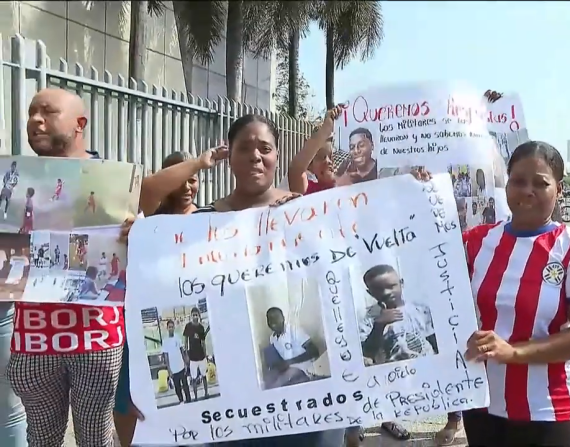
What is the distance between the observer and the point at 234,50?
3686mm

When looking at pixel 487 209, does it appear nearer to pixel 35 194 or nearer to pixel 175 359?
pixel 175 359

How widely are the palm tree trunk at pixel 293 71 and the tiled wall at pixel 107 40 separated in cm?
22

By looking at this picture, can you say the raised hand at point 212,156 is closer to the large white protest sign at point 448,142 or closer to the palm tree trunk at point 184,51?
the palm tree trunk at point 184,51

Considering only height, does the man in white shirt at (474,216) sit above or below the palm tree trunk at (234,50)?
below

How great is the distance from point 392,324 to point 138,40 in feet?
6.45

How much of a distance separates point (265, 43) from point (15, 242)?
2133 mm

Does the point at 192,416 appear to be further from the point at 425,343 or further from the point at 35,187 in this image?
the point at 35,187

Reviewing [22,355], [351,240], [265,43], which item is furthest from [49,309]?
[265,43]

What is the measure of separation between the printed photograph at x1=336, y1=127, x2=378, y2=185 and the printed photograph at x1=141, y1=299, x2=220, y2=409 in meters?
1.14

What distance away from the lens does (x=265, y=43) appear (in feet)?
12.0

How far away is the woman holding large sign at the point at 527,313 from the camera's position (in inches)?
68.9

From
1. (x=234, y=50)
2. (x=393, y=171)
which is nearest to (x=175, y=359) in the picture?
(x=393, y=171)

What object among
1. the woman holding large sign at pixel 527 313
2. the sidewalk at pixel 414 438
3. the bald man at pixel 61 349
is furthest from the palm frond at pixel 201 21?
the sidewalk at pixel 414 438

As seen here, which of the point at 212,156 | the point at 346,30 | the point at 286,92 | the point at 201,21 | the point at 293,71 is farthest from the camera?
the point at 286,92
